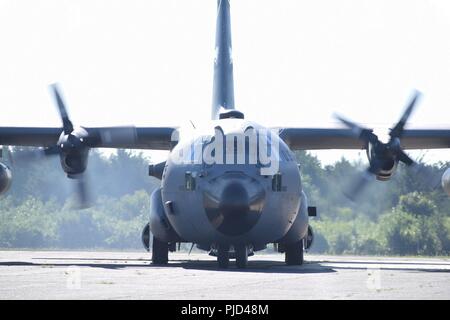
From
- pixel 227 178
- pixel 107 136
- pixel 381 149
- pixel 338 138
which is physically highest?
pixel 338 138

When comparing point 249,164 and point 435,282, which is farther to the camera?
point 249,164

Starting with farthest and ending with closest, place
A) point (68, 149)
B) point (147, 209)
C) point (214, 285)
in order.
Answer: point (147, 209) < point (68, 149) < point (214, 285)

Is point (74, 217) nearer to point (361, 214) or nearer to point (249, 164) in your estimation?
point (361, 214)

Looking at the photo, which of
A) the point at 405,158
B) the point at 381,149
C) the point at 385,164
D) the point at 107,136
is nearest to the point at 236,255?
the point at 381,149

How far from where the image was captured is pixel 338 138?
102 feet

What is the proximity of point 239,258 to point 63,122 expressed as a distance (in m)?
7.91

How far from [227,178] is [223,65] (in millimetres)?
10872

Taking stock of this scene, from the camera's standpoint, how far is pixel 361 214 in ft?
148

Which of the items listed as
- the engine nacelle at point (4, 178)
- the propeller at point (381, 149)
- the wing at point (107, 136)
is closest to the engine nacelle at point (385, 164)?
the propeller at point (381, 149)

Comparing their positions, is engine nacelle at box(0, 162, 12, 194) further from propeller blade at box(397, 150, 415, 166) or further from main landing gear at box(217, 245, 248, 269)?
propeller blade at box(397, 150, 415, 166)

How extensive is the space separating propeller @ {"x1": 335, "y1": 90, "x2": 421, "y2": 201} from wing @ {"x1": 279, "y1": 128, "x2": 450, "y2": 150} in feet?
6.27

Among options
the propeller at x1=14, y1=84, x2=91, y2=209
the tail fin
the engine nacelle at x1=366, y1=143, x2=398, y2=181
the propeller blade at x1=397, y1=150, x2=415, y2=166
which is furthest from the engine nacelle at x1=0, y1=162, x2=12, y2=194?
the propeller blade at x1=397, y1=150, x2=415, y2=166

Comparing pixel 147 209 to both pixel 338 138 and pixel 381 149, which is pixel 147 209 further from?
pixel 381 149
